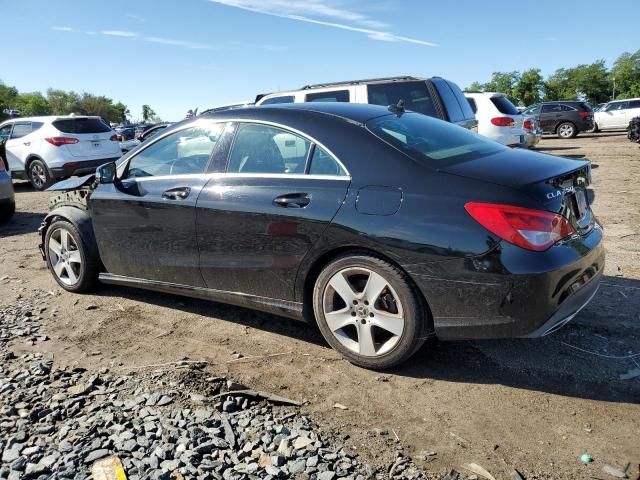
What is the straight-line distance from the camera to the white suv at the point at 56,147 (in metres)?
12.0

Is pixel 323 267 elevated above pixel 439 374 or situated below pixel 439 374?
above

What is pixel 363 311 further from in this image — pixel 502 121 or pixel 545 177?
pixel 502 121

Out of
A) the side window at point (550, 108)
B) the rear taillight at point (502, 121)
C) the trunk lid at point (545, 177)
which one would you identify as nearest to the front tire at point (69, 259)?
the trunk lid at point (545, 177)

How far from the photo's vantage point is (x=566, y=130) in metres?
24.3

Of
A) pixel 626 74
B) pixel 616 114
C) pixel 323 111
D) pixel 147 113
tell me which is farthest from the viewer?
pixel 147 113

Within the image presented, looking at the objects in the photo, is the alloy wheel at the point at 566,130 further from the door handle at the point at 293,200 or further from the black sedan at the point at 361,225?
the door handle at the point at 293,200

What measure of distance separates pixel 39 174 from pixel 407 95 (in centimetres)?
905

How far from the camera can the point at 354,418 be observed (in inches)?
111

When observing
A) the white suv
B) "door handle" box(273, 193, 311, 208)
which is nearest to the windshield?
"door handle" box(273, 193, 311, 208)

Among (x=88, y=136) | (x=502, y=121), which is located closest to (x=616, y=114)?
(x=502, y=121)

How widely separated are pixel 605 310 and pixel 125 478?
348 cm

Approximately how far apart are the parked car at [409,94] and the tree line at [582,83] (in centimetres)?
7571

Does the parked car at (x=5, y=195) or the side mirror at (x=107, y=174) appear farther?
the parked car at (x=5, y=195)

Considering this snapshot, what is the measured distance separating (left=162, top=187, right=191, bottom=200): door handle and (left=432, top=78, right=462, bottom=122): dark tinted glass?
5144 millimetres
